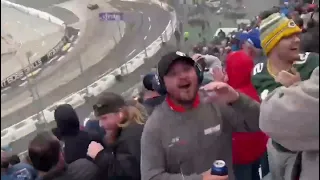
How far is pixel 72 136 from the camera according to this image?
2.42 meters

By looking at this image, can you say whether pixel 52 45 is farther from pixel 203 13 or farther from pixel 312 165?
pixel 312 165

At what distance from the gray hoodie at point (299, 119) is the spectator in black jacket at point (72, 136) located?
128cm

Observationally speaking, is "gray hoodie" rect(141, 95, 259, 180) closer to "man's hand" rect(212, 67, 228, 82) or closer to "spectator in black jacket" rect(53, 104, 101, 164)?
"man's hand" rect(212, 67, 228, 82)

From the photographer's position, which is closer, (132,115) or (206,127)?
(206,127)

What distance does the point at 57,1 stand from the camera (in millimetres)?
20938

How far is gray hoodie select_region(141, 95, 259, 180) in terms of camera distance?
1.76 meters

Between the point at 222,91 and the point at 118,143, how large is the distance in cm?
58

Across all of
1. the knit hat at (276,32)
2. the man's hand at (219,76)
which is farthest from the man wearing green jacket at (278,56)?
the man's hand at (219,76)

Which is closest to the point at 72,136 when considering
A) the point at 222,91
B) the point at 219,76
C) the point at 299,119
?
the point at 219,76

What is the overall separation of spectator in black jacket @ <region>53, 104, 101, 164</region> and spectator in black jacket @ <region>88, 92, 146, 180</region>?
22cm

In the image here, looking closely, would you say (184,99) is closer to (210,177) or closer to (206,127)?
(206,127)

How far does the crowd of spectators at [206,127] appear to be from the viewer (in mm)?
1209

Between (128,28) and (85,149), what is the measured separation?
469 inches

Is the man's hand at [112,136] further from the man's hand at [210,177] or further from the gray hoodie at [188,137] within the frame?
the man's hand at [210,177]
